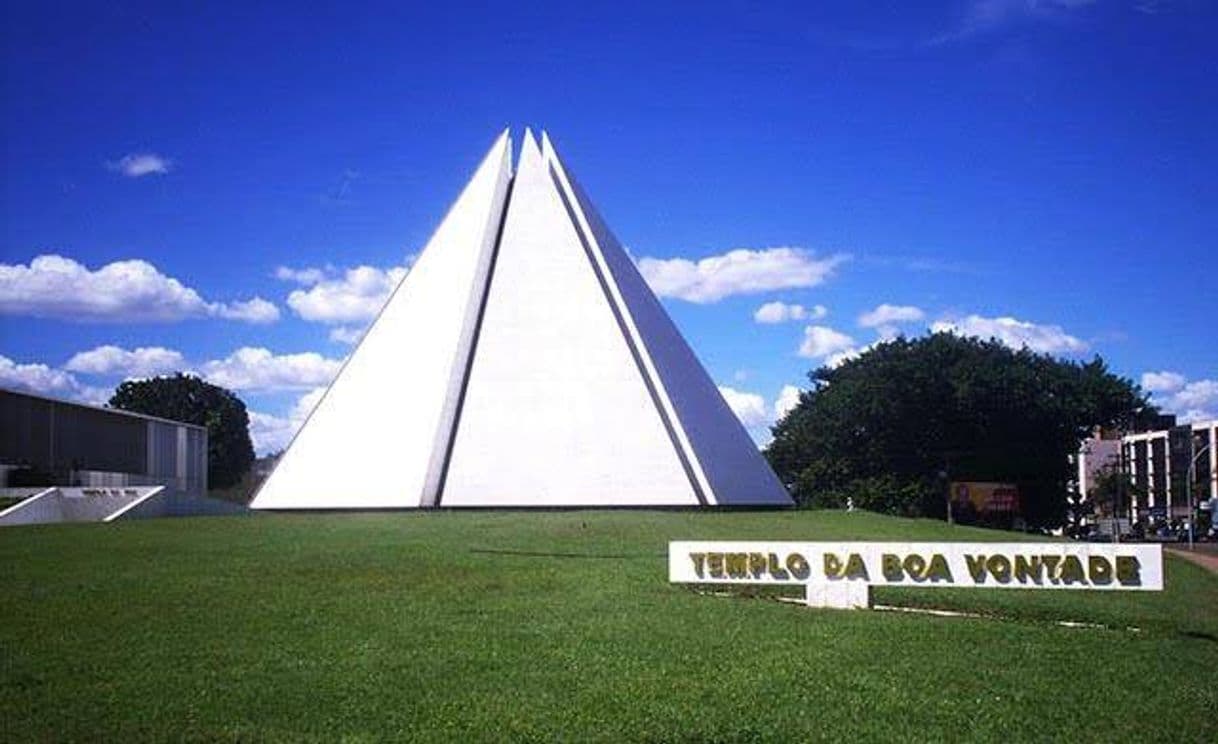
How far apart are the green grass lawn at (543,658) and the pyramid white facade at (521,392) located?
42.5ft

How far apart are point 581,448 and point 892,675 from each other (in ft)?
73.0

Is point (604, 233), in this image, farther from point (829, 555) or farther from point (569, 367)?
point (829, 555)

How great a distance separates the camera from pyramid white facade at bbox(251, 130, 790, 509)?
29906mm

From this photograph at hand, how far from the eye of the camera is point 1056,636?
11375 millimetres

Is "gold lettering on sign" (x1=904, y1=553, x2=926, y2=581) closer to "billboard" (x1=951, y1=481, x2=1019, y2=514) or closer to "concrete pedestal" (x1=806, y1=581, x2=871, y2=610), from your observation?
"concrete pedestal" (x1=806, y1=581, x2=871, y2=610)

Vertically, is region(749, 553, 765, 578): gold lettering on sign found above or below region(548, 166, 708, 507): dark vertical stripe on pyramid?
below

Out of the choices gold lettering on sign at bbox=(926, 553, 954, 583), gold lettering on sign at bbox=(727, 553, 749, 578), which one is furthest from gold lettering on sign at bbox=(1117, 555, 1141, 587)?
gold lettering on sign at bbox=(727, 553, 749, 578)

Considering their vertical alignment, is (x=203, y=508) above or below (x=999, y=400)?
below

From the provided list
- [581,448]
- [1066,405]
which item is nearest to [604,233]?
[581,448]

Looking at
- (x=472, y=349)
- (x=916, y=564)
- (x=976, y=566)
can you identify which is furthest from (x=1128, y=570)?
(x=472, y=349)

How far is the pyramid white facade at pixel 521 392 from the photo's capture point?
29906mm

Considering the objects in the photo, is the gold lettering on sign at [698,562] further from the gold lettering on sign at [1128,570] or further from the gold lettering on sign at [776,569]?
the gold lettering on sign at [1128,570]

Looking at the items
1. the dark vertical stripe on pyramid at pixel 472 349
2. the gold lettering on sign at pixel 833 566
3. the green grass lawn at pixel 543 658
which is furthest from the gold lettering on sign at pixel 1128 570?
the dark vertical stripe on pyramid at pixel 472 349

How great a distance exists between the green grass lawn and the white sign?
0.44 meters
